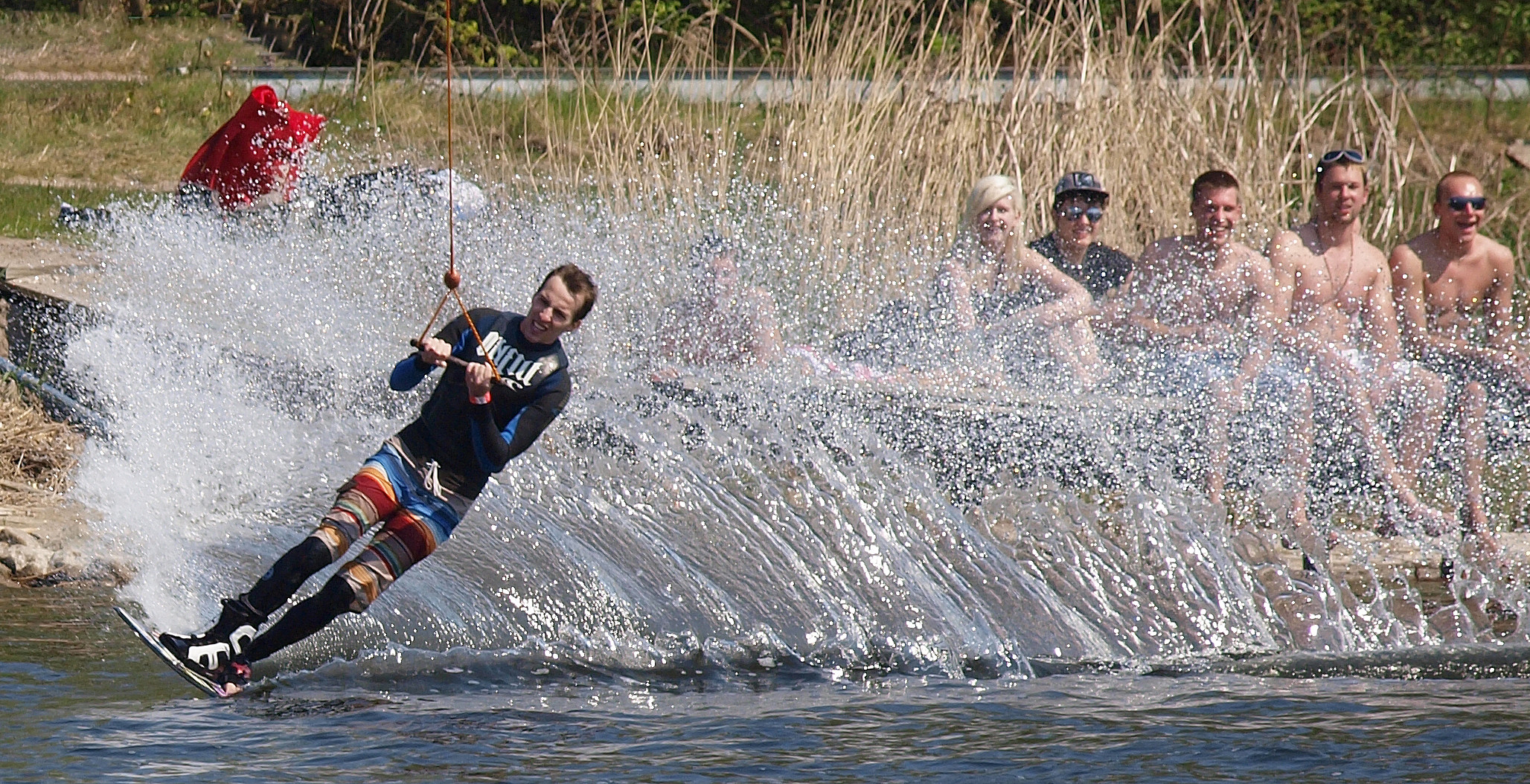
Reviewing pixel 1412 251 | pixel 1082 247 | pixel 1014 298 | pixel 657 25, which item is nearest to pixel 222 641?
pixel 1014 298

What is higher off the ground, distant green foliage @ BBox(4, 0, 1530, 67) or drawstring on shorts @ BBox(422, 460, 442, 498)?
distant green foliage @ BBox(4, 0, 1530, 67)

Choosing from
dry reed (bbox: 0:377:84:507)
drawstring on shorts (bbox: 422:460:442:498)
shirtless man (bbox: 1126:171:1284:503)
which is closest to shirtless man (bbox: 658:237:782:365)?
shirtless man (bbox: 1126:171:1284:503)

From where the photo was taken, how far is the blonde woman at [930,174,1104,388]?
7.53 metres

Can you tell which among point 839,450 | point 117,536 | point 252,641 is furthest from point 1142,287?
point 117,536

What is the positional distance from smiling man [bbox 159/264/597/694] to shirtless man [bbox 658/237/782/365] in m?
1.79

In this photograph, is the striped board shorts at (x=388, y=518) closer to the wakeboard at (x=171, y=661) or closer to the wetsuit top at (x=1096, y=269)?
the wakeboard at (x=171, y=661)

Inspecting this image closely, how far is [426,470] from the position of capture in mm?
6043

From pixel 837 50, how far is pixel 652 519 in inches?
137

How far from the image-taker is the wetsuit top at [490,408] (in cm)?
604

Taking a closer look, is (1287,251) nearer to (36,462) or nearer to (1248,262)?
(1248,262)

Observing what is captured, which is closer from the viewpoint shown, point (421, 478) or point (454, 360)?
point (454, 360)

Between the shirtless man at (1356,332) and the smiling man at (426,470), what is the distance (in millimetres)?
3129

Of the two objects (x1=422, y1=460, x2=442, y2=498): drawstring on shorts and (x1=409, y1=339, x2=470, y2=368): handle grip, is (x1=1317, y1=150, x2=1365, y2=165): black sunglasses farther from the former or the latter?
(x1=422, y1=460, x2=442, y2=498): drawstring on shorts

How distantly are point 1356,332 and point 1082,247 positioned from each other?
3.82 ft
